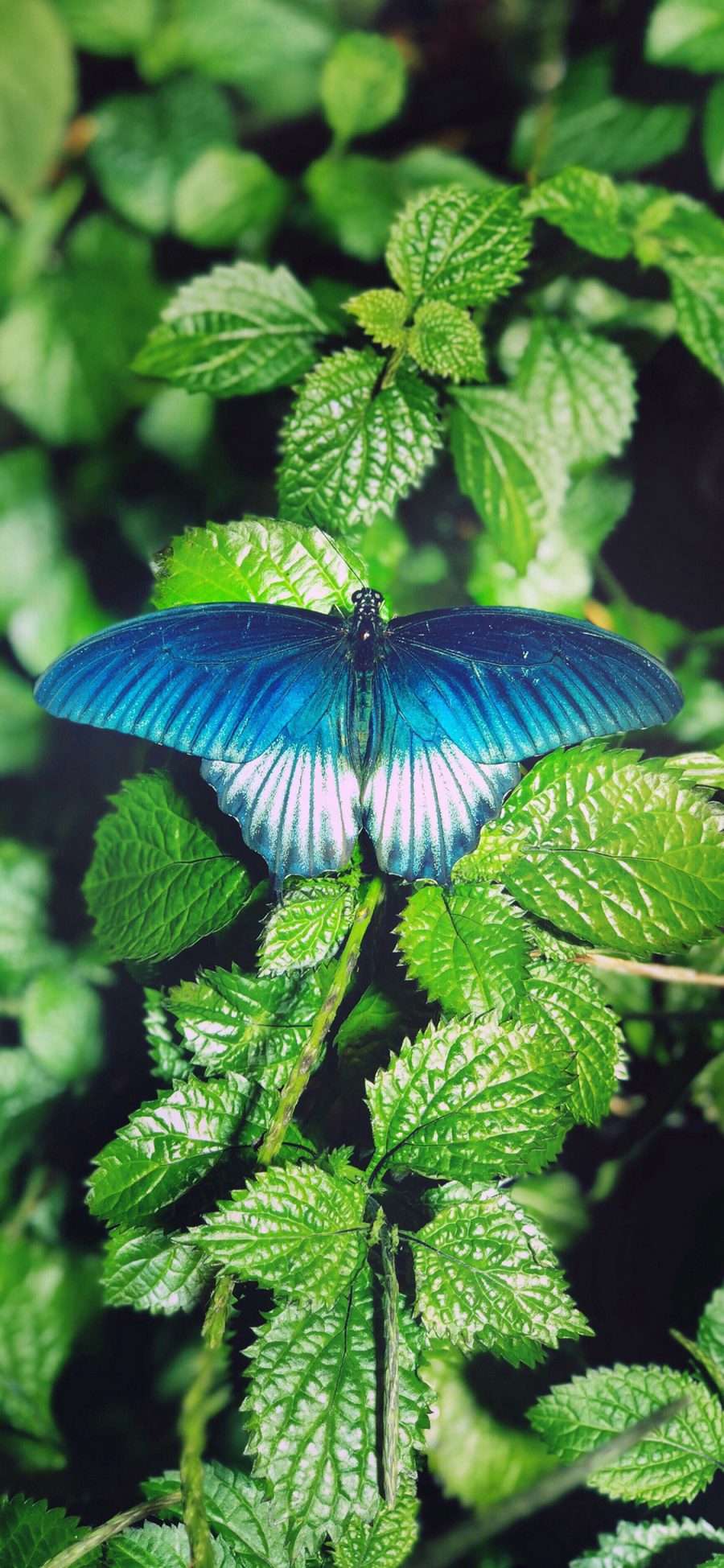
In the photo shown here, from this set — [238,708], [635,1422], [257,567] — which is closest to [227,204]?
[257,567]

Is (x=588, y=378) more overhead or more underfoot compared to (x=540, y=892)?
more overhead

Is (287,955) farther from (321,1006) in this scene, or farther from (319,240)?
(319,240)

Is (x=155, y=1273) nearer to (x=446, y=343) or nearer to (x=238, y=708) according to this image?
(x=238, y=708)

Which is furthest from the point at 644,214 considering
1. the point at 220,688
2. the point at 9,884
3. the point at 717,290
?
the point at 9,884

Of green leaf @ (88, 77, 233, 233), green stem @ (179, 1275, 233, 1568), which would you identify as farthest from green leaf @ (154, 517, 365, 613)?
green leaf @ (88, 77, 233, 233)

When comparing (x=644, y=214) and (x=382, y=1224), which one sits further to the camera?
(x=644, y=214)

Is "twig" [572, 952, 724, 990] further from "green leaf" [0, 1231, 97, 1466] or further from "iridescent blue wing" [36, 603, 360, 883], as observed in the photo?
"green leaf" [0, 1231, 97, 1466]
